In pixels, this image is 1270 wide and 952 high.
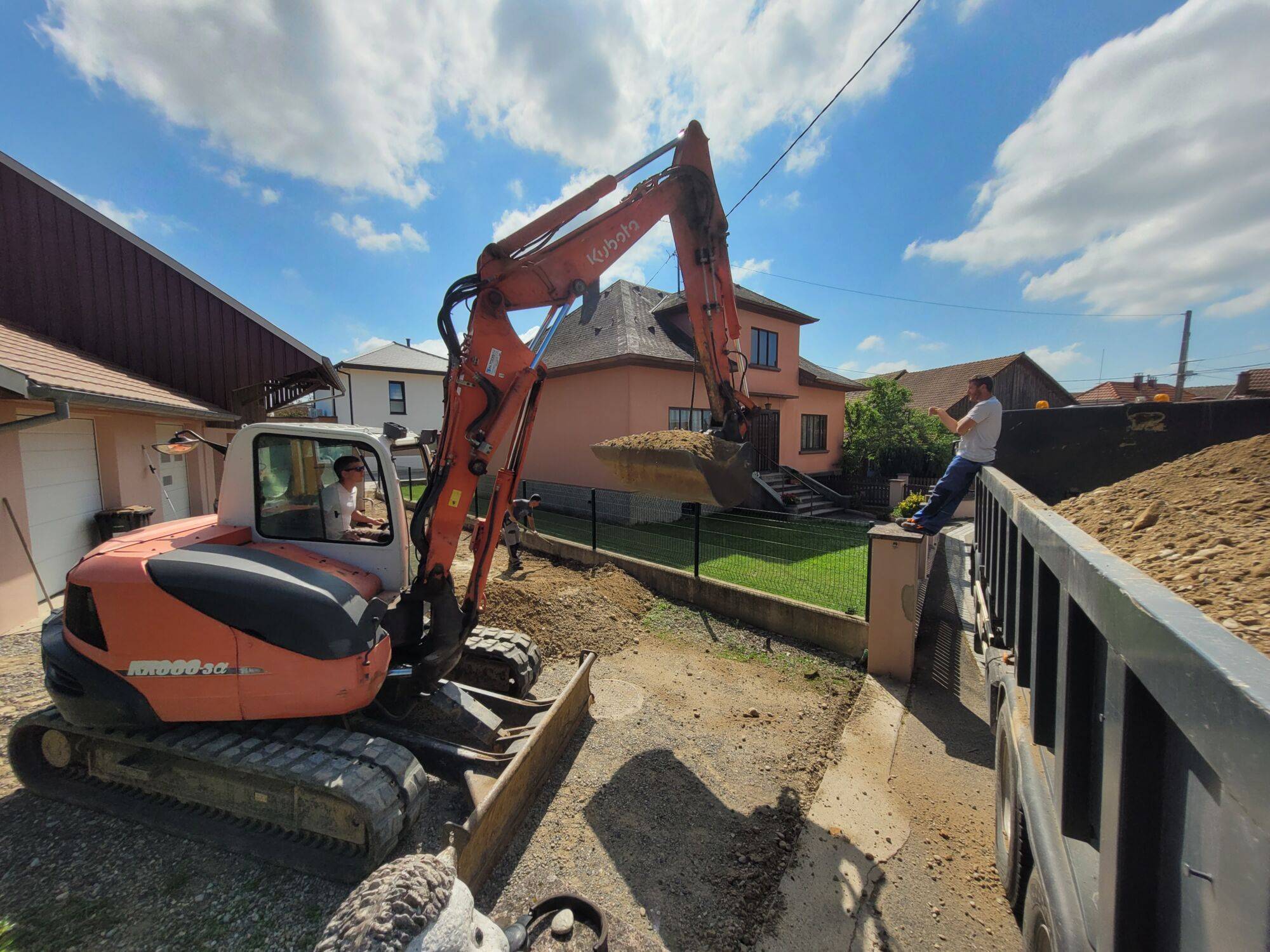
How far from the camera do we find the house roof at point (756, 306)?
16172 mm

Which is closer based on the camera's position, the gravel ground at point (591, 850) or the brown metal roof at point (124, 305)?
the gravel ground at point (591, 850)

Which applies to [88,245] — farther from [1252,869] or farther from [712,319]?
[1252,869]

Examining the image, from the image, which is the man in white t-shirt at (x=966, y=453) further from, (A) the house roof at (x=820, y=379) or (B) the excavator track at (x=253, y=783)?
(A) the house roof at (x=820, y=379)

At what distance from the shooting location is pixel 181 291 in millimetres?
10500

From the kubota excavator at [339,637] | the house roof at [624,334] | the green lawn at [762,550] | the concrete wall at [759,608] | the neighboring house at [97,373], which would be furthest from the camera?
the house roof at [624,334]

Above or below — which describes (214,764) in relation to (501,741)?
above

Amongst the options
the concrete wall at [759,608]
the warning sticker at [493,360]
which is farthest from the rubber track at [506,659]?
the concrete wall at [759,608]

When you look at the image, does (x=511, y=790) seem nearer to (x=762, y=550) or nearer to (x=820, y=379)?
(x=762, y=550)

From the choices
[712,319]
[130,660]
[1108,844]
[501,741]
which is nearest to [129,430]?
[130,660]

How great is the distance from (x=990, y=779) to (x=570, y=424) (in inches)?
513

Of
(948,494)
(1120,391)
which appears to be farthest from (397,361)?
(1120,391)

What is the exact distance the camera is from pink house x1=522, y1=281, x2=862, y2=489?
13945mm

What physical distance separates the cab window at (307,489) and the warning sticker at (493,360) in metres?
1.00

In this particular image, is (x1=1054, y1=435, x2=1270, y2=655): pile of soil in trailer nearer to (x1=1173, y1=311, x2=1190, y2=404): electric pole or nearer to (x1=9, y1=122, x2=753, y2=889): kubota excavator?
(x1=9, y1=122, x2=753, y2=889): kubota excavator
